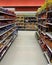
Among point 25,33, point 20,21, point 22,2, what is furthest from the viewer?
point 20,21

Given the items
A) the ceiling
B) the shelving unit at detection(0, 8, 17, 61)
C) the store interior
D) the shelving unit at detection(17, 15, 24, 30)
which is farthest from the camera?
the shelving unit at detection(17, 15, 24, 30)

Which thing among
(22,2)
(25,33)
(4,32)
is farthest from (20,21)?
(4,32)

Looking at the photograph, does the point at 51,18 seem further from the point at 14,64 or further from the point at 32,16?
the point at 32,16

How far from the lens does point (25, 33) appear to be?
50.2ft

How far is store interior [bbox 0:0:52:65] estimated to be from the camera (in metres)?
5.58

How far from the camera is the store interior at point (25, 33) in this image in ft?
18.3

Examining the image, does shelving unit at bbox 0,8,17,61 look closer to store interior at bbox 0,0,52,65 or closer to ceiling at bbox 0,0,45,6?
store interior at bbox 0,0,52,65

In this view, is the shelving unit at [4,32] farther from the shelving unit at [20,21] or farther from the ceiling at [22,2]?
the shelving unit at [20,21]

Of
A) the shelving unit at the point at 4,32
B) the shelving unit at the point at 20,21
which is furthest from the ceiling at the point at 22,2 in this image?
the shelving unit at the point at 20,21

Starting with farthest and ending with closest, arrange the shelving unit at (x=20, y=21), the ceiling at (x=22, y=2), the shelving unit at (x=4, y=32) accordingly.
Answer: the shelving unit at (x=20, y=21) < the ceiling at (x=22, y=2) < the shelving unit at (x=4, y=32)

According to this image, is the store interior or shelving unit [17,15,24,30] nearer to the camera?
the store interior

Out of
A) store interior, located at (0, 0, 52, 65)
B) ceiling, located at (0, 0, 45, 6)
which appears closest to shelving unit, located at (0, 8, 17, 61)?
store interior, located at (0, 0, 52, 65)

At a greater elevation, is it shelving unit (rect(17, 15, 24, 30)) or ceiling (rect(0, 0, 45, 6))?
ceiling (rect(0, 0, 45, 6))

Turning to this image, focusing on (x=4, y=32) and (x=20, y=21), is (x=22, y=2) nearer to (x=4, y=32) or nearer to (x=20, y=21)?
(x=20, y=21)
